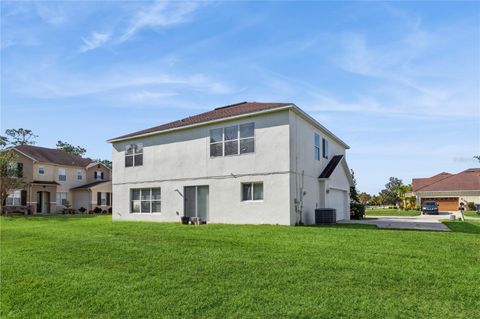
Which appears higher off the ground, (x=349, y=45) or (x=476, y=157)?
(x=349, y=45)

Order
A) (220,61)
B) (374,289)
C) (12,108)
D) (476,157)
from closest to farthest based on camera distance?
(374,289) → (220,61) → (12,108) → (476,157)

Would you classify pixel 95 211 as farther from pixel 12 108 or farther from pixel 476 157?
pixel 476 157

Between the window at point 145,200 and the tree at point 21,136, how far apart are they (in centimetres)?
4407

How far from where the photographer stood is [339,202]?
23.8m

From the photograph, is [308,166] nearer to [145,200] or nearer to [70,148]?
[145,200]

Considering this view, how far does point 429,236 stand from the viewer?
1231 centimetres

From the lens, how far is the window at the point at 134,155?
23.4m

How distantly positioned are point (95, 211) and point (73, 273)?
32.7 m

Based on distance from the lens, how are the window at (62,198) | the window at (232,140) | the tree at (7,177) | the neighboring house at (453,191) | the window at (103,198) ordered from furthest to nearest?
the neighboring house at (453,191)
the window at (103,198)
the window at (62,198)
the tree at (7,177)
the window at (232,140)

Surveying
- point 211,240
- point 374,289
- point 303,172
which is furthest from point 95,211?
point 374,289

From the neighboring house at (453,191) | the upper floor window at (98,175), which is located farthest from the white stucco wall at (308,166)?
the upper floor window at (98,175)

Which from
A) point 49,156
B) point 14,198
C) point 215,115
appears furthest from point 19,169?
point 215,115

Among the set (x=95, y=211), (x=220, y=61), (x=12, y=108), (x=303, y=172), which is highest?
(x=220, y=61)

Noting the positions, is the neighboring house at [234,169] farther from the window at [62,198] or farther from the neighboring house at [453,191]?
the neighboring house at [453,191]
